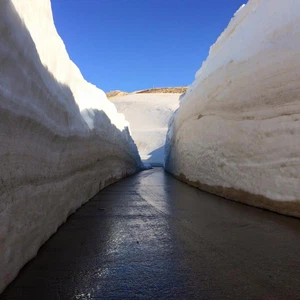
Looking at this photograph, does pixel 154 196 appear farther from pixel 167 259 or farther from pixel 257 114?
pixel 167 259

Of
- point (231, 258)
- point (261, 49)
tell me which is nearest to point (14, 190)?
A: point (231, 258)

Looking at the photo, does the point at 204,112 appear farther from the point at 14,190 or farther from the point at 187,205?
the point at 14,190

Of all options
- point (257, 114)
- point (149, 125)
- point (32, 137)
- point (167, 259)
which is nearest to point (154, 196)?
point (257, 114)

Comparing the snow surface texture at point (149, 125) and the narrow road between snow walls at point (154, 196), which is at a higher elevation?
the snow surface texture at point (149, 125)

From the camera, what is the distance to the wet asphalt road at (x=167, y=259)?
1272 mm

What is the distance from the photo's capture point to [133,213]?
9.08 feet

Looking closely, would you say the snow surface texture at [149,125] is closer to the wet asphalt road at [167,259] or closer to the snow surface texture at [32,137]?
the snow surface texture at [32,137]

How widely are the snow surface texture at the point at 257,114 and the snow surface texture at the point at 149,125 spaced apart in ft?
37.0

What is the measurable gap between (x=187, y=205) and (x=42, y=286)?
2090mm

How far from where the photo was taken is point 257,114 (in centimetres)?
330

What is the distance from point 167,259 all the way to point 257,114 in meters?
2.26

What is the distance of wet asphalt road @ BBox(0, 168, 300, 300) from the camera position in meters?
1.27

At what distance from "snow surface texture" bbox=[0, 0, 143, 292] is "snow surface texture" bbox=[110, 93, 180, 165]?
13.1 metres

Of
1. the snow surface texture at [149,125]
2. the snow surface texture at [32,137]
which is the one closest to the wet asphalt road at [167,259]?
the snow surface texture at [32,137]
